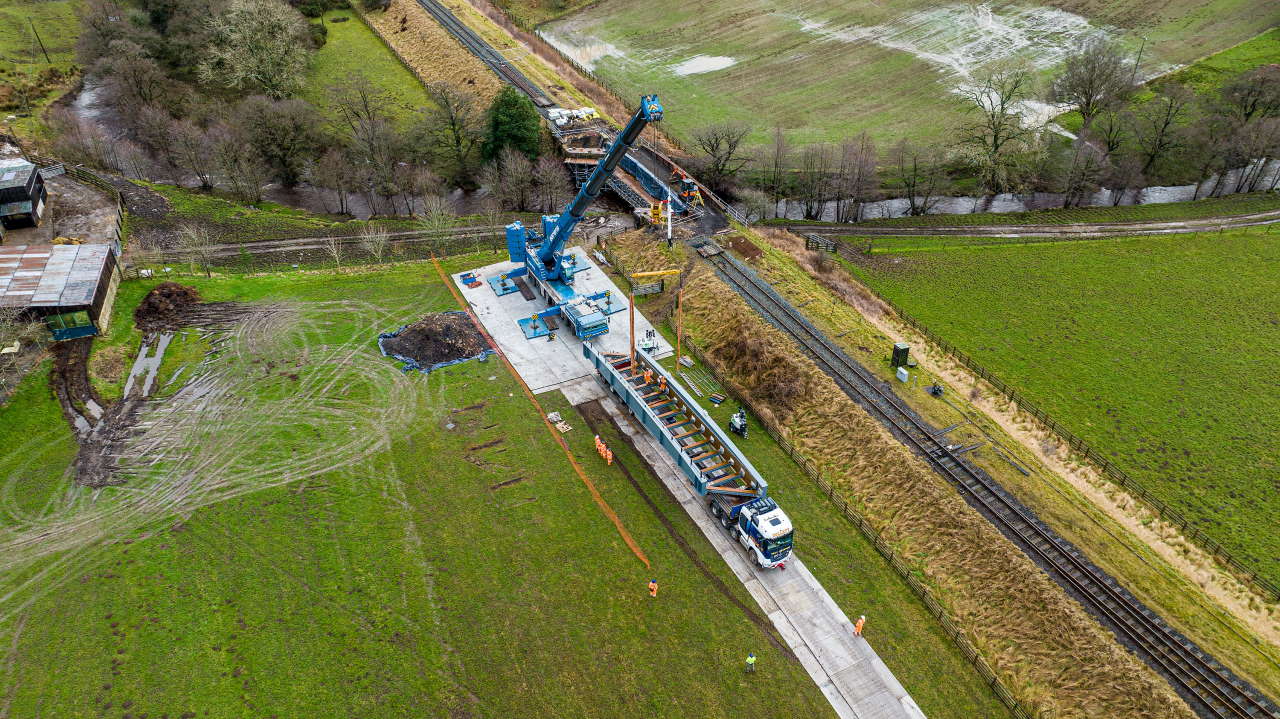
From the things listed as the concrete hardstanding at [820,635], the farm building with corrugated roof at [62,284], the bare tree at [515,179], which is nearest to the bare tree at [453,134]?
the bare tree at [515,179]

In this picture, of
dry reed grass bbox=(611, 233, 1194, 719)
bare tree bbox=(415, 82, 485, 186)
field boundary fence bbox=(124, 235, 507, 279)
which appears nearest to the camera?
dry reed grass bbox=(611, 233, 1194, 719)

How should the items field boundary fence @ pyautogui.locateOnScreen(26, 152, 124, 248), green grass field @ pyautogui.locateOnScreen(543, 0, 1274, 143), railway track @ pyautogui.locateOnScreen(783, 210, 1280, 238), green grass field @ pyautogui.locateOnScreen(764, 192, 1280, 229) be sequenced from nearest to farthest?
field boundary fence @ pyautogui.locateOnScreen(26, 152, 124, 248) < railway track @ pyautogui.locateOnScreen(783, 210, 1280, 238) < green grass field @ pyautogui.locateOnScreen(764, 192, 1280, 229) < green grass field @ pyautogui.locateOnScreen(543, 0, 1274, 143)

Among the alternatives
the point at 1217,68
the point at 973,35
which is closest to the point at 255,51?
the point at 973,35

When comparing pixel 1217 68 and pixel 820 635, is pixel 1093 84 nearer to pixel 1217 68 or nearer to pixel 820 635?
pixel 1217 68

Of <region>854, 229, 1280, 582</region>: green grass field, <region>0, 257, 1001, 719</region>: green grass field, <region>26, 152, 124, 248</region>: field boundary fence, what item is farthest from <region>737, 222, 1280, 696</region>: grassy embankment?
<region>26, 152, 124, 248</region>: field boundary fence

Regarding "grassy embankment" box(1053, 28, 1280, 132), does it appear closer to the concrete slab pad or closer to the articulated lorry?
the concrete slab pad

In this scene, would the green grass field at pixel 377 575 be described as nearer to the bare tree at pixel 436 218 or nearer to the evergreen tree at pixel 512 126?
the bare tree at pixel 436 218

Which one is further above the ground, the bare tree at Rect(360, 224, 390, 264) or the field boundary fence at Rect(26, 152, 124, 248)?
the field boundary fence at Rect(26, 152, 124, 248)

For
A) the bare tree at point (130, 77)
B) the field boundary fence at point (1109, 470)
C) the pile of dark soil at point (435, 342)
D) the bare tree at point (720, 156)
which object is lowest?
the field boundary fence at point (1109, 470)
